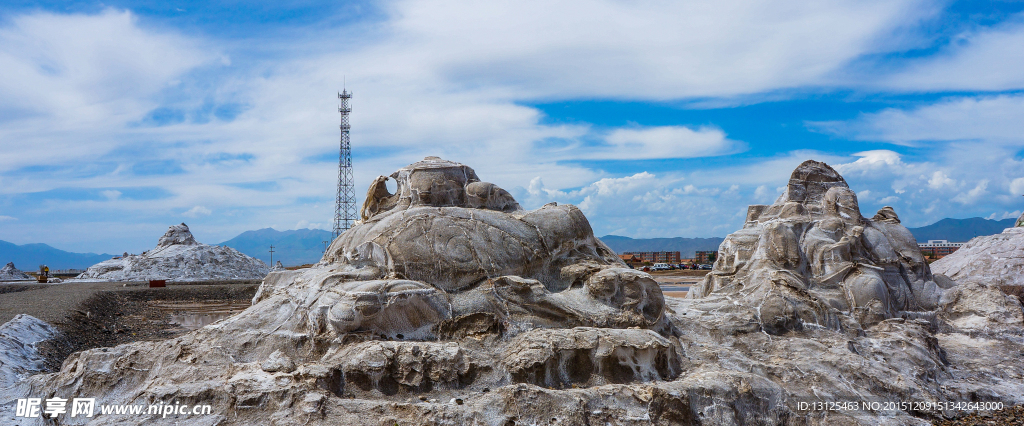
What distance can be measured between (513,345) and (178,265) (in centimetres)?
3134

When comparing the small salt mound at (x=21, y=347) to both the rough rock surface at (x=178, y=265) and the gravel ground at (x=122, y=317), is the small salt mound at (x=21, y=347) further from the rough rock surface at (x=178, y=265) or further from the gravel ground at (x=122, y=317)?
the rough rock surface at (x=178, y=265)

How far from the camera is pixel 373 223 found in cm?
863

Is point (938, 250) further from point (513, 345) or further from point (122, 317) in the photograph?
point (513, 345)

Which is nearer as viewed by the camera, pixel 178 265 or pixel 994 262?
pixel 994 262

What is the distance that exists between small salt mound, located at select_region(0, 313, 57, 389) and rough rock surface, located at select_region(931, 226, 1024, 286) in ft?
53.0

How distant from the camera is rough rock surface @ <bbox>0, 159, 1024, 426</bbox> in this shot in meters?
5.88

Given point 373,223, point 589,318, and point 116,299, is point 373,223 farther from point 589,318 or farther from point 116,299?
point 116,299

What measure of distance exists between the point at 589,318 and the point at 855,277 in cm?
519

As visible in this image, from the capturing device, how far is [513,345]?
21.9ft

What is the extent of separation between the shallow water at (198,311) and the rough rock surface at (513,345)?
29.5ft

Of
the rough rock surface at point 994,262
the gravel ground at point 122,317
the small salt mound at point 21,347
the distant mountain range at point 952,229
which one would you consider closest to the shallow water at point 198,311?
the gravel ground at point 122,317

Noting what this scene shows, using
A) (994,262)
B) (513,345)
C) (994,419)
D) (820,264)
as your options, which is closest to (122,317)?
(513,345)

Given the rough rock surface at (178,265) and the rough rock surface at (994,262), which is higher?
the rough rock surface at (178,265)

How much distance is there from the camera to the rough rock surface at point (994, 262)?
1326cm
